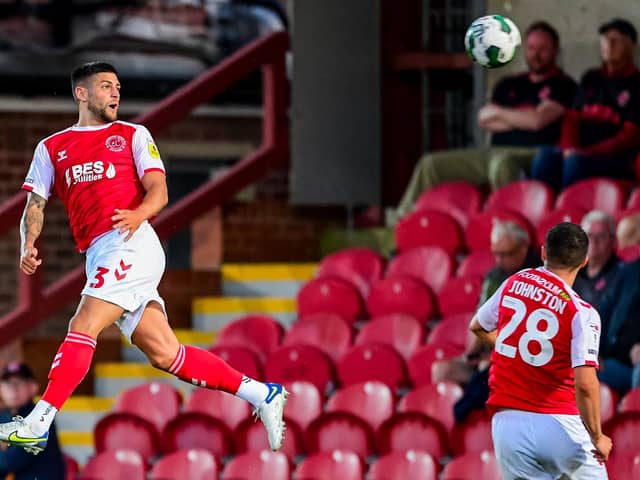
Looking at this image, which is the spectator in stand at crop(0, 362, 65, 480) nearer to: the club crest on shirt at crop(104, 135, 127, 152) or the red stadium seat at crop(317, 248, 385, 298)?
→ the red stadium seat at crop(317, 248, 385, 298)

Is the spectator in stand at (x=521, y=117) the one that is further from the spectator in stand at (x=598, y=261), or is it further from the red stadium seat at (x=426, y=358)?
the spectator in stand at (x=598, y=261)

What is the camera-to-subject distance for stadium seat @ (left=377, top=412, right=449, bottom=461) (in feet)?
28.7

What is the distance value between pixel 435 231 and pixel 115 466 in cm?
226

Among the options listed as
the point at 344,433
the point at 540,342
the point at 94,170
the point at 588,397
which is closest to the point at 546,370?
the point at 540,342

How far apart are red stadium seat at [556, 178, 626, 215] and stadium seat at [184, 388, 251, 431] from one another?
1994 mm

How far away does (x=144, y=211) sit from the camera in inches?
262

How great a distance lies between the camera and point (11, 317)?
10.8 m

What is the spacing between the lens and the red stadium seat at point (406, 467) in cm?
852

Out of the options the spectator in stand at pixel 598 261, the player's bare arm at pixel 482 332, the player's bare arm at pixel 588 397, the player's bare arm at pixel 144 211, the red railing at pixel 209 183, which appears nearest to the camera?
the player's bare arm at pixel 588 397

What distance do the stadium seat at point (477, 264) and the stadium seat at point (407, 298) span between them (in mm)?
221

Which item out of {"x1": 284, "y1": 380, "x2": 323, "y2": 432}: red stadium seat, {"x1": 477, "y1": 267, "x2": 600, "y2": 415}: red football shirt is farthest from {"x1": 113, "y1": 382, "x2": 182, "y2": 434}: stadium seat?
{"x1": 477, "y1": 267, "x2": 600, "y2": 415}: red football shirt

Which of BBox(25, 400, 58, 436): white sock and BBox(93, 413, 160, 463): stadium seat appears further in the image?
BBox(93, 413, 160, 463): stadium seat

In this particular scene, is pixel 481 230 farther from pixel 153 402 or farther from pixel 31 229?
pixel 31 229

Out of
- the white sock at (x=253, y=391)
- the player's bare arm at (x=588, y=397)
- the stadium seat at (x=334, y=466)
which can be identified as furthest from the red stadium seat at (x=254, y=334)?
the player's bare arm at (x=588, y=397)
